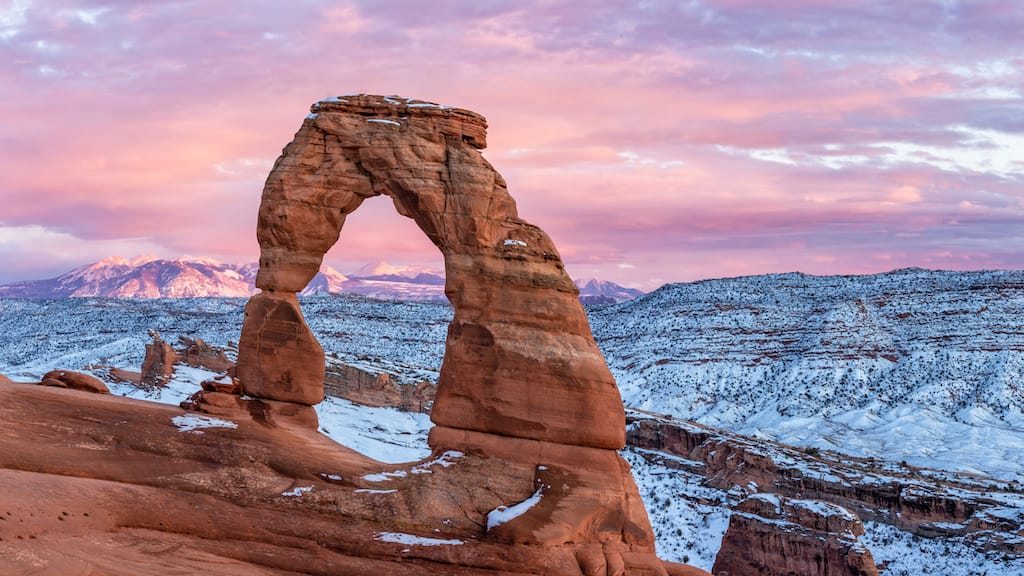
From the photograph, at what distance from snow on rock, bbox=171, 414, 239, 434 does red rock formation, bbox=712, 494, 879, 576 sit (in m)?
28.3

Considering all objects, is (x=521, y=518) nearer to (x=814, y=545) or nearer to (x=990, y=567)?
(x=814, y=545)

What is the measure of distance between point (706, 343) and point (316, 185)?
92.0m

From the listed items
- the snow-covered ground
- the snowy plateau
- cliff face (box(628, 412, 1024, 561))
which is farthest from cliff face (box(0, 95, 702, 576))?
the snow-covered ground

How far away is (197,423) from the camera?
30625mm

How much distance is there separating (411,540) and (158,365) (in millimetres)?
38498

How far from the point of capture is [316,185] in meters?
33.1

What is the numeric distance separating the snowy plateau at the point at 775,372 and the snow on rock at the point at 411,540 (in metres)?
29.4

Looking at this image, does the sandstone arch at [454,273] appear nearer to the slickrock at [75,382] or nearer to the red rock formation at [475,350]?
the red rock formation at [475,350]

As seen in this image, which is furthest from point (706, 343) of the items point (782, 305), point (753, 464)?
point (753, 464)

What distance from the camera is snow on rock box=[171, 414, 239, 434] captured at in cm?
3014

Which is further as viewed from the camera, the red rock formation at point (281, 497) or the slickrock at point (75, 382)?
the slickrock at point (75, 382)

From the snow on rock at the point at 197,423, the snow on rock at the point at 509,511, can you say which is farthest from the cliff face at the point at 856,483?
the snow on rock at the point at 197,423

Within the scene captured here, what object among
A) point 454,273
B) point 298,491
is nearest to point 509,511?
point 298,491

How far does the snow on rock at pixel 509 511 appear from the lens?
94.6 ft
